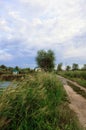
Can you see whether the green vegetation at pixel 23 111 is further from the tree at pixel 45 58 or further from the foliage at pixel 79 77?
the tree at pixel 45 58

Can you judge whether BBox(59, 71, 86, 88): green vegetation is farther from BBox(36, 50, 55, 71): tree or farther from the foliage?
BBox(36, 50, 55, 71): tree

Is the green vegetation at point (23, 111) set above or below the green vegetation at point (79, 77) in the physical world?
below

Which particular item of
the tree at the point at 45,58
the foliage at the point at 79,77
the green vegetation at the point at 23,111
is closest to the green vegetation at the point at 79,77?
the foliage at the point at 79,77

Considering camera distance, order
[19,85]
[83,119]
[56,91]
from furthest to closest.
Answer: [56,91]
[83,119]
[19,85]

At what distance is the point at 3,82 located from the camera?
16.9ft

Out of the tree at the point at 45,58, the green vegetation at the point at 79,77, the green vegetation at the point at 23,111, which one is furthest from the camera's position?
the tree at the point at 45,58

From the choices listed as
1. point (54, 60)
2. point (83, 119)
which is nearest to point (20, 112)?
point (83, 119)

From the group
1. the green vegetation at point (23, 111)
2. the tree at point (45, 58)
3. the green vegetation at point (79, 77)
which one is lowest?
the green vegetation at point (23, 111)

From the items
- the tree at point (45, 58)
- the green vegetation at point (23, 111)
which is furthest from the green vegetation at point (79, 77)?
the tree at point (45, 58)

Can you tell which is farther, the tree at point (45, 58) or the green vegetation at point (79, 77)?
the tree at point (45, 58)

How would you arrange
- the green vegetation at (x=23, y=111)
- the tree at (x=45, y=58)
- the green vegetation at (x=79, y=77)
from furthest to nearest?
1. the tree at (x=45, y=58)
2. the green vegetation at (x=79, y=77)
3. the green vegetation at (x=23, y=111)

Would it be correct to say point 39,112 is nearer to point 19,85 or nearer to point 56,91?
point 19,85

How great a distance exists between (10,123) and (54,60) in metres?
70.6

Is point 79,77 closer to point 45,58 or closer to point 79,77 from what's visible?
point 79,77
